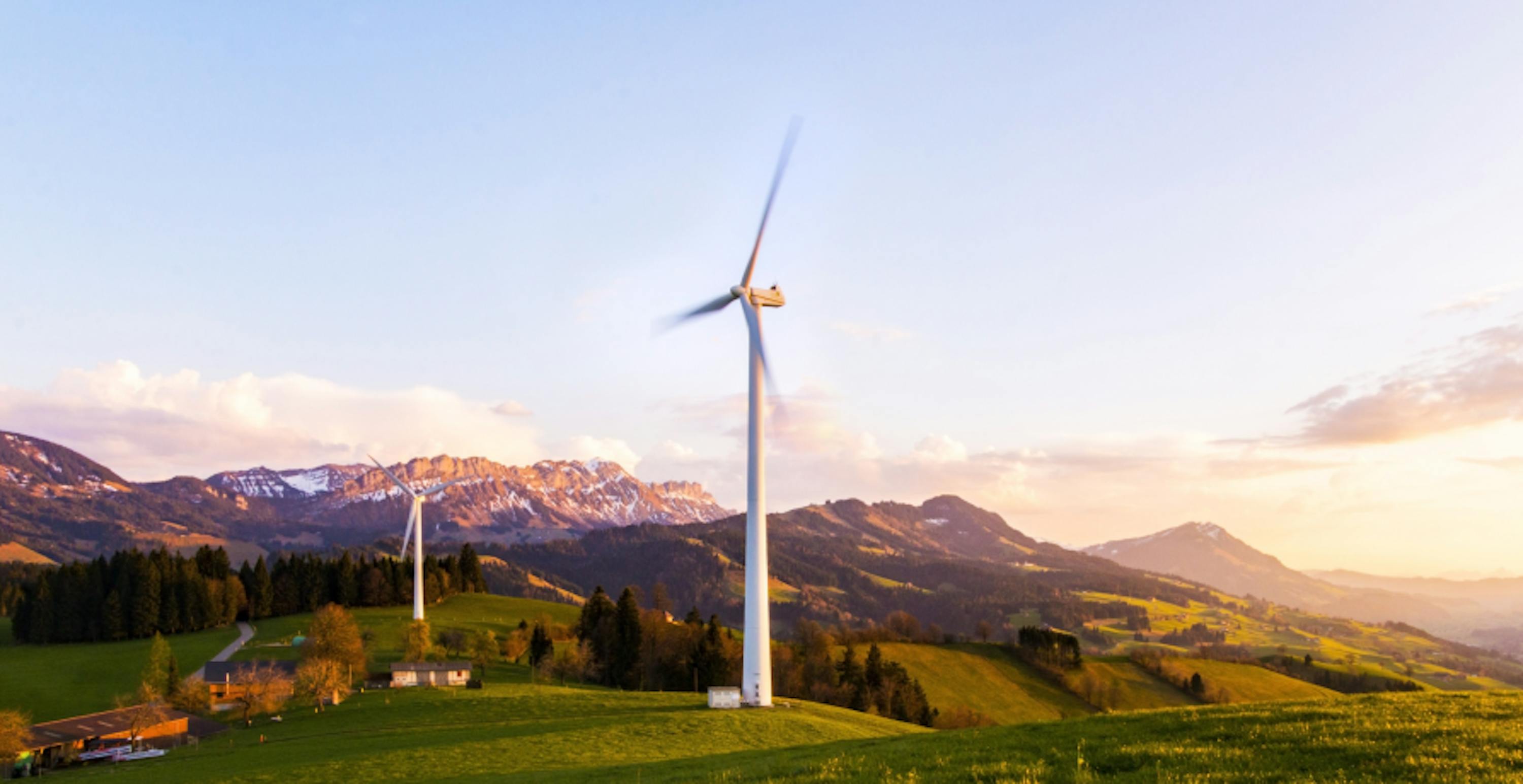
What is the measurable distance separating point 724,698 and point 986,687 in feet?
420

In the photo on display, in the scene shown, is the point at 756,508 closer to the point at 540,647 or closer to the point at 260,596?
the point at 540,647

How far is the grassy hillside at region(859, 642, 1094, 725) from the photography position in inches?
6432

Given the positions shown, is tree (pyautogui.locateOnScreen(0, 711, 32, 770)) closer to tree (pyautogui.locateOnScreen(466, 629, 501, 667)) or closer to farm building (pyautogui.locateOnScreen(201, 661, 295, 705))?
farm building (pyautogui.locateOnScreen(201, 661, 295, 705))

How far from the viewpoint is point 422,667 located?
113 m

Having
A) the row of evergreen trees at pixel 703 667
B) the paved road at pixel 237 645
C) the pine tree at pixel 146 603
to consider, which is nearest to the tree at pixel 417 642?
the row of evergreen trees at pixel 703 667

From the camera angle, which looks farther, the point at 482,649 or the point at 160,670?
the point at 482,649

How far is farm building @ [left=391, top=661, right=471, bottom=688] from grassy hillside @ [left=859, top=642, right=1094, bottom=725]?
8190cm

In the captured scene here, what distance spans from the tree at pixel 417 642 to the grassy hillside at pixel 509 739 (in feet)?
136

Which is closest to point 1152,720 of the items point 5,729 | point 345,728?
point 345,728

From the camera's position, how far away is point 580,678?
12925cm

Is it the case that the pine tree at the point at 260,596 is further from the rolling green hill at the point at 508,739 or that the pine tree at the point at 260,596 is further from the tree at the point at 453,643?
the rolling green hill at the point at 508,739

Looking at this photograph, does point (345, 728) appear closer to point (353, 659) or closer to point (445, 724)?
point (445, 724)

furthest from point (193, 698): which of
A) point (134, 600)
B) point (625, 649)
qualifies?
point (134, 600)

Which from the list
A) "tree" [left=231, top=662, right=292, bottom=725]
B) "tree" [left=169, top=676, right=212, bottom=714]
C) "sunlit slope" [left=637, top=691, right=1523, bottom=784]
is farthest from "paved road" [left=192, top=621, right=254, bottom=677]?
"sunlit slope" [left=637, top=691, right=1523, bottom=784]
